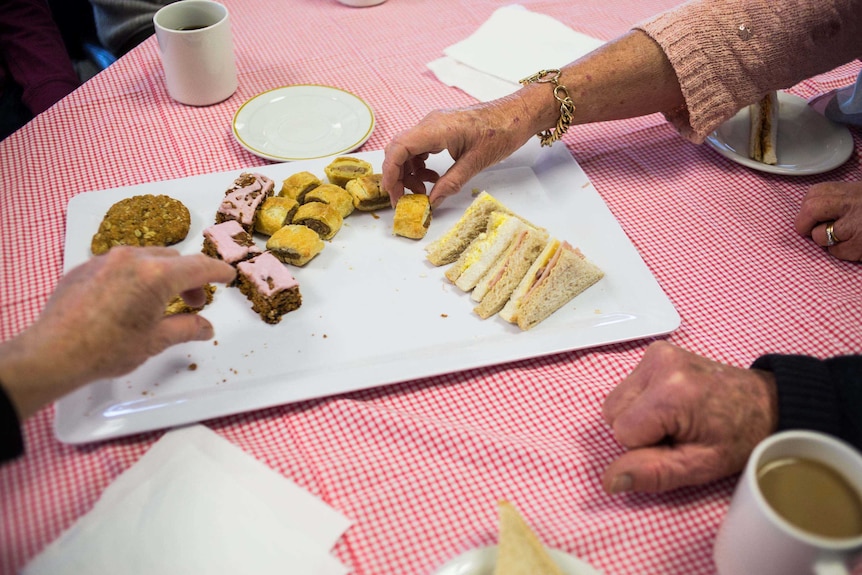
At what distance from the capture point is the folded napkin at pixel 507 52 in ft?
8.86

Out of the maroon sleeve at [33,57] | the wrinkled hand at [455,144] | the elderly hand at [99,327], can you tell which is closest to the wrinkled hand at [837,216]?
the wrinkled hand at [455,144]

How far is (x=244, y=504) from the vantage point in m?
1.33

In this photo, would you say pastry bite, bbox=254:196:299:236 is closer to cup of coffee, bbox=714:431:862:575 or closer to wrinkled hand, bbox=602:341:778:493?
wrinkled hand, bbox=602:341:778:493

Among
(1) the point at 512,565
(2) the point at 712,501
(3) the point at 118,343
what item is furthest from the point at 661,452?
(3) the point at 118,343

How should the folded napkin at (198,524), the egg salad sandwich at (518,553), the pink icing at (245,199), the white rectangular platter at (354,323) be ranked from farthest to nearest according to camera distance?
the pink icing at (245,199), the white rectangular platter at (354,323), the folded napkin at (198,524), the egg salad sandwich at (518,553)

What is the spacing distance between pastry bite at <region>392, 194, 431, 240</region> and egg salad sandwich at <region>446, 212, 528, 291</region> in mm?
156

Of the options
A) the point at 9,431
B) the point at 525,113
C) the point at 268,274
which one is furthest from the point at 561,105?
the point at 9,431

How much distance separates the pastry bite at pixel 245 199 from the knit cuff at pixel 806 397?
144 cm

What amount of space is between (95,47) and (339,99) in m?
1.67

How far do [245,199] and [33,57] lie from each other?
1837 mm

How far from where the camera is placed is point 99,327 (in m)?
1.29

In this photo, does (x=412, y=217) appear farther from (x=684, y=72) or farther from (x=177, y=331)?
(x=684, y=72)

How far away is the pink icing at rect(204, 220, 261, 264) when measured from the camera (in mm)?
1815

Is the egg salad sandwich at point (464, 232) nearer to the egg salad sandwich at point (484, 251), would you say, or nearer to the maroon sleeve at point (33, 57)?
the egg salad sandwich at point (484, 251)
